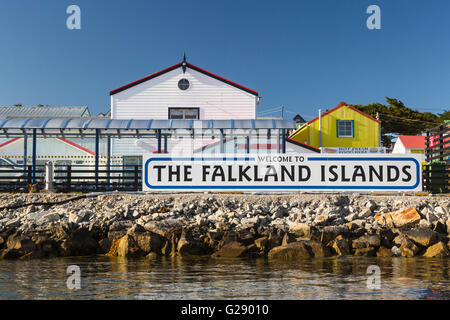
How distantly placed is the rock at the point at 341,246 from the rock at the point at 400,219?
80.5 inches

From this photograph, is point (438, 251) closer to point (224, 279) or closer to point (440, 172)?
point (224, 279)

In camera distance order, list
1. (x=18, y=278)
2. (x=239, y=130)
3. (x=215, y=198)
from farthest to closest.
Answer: (x=239, y=130), (x=215, y=198), (x=18, y=278)

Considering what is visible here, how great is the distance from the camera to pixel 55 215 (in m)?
15.4

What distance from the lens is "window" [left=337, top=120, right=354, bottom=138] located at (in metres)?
35.2

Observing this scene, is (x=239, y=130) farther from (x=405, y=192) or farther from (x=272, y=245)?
(x=272, y=245)

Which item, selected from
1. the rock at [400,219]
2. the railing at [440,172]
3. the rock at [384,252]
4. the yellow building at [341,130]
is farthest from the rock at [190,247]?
the yellow building at [341,130]

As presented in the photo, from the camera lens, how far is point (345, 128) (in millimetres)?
35219

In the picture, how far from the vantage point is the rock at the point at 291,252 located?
39.8 ft

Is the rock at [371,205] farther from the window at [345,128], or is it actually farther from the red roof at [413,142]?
the red roof at [413,142]

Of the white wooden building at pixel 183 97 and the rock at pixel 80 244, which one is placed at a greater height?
the white wooden building at pixel 183 97

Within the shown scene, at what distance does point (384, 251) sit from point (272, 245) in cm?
293

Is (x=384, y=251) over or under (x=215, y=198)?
under

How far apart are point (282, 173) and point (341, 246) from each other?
4.49m
